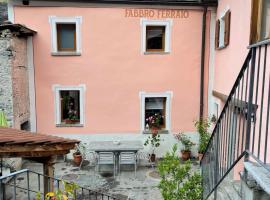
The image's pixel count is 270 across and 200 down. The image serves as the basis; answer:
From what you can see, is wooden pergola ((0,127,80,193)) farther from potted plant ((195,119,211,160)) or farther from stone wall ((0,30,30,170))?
potted plant ((195,119,211,160))

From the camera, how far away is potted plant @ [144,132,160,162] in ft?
33.5

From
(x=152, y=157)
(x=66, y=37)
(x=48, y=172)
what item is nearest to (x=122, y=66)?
(x=66, y=37)

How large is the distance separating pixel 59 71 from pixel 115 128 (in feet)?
10.1

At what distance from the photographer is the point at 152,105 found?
416 inches

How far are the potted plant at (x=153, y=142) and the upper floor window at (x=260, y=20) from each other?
5273 mm

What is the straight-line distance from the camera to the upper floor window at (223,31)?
8.10 meters

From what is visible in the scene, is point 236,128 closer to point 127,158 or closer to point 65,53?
point 127,158

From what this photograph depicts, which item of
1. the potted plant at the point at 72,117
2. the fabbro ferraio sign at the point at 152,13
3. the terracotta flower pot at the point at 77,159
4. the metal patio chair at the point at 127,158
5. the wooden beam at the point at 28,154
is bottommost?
the terracotta flower pot at the point at 77,159

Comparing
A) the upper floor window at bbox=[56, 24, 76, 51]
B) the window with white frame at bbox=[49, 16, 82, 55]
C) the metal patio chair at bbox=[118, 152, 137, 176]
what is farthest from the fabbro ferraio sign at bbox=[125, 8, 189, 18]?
the metal patio chair at bbox=[118, 152, 137, 176]

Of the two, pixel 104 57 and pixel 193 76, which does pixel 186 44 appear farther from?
pixel 104 57

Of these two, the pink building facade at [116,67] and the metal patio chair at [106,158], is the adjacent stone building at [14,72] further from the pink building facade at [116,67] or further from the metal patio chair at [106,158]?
the metal patio chair at [106,158]

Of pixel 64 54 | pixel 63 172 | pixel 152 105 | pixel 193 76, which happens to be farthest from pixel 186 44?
pixel 63 172

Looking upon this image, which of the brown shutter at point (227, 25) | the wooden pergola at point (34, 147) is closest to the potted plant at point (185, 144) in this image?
the brown shutter at point (227, 25)

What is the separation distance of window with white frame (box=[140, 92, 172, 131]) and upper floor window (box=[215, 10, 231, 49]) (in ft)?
8.58
